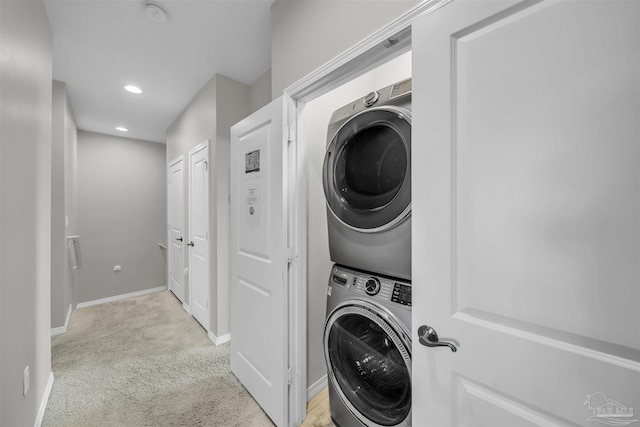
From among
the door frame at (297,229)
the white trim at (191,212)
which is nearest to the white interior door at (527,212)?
the door frame at (297,229)

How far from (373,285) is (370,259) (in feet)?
0.39

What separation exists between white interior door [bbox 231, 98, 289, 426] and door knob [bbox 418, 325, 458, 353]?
83cm

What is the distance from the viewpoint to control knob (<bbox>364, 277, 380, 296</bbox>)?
119 centimetres

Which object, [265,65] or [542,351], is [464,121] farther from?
[265,65]

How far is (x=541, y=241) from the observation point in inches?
25.6

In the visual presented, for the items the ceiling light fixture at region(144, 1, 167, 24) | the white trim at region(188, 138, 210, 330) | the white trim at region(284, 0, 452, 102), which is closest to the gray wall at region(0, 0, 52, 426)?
the ceiling light fixture at region(144, 1, 167, 24)

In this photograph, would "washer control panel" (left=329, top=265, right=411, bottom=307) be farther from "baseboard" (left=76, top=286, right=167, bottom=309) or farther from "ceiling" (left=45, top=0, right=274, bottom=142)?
"baseboard" (left=76, top=286, right=167, bottom=309)

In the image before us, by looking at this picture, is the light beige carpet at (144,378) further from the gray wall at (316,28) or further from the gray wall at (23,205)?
the gray wall at (316,28)

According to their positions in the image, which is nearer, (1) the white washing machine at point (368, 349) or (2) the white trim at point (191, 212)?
(1) the white washing machine at point (368, 349)

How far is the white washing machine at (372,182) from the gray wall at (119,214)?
4334 millimetres

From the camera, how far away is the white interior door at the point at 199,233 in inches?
110

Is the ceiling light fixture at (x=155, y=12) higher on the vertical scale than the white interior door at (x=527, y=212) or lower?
higher

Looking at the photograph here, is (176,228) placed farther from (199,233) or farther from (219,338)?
(219,338)

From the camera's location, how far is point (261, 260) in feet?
5.48
